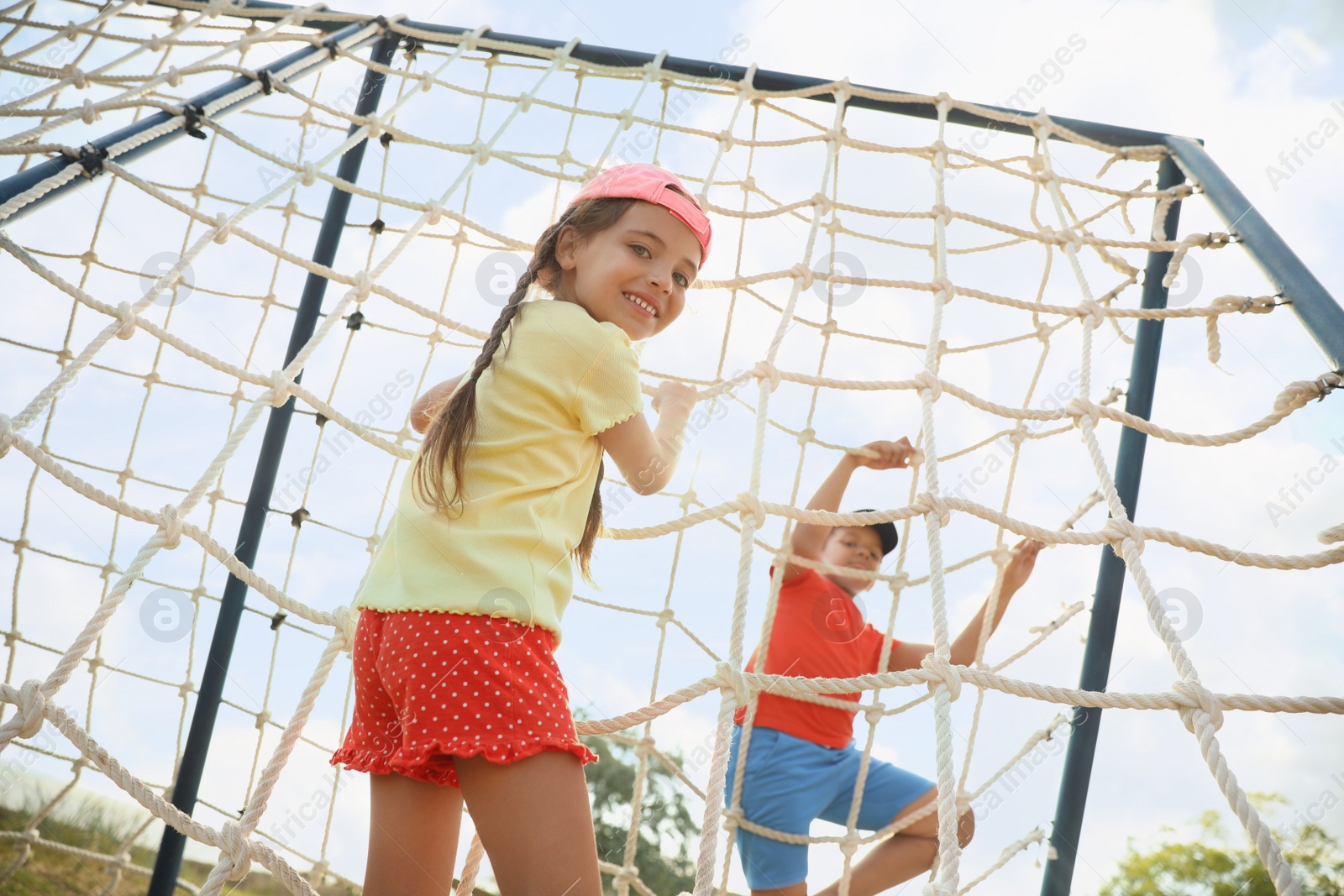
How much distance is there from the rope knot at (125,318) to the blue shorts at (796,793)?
1139 mm

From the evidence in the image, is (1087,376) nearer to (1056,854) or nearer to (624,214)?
(1056,854)

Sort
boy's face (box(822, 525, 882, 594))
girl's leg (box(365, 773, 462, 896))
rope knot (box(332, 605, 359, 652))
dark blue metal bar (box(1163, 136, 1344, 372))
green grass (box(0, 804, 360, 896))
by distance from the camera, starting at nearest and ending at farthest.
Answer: girl's leg (box(365, 773, 462, 896)) → rope knot (box(332, 605, 359, 652)) → dark blue metal bar (box(1163, 136, 1344, 372)) → boy's face (box(822, 525, 882, 594)) → green grass (box(0, 804, 360, 896))

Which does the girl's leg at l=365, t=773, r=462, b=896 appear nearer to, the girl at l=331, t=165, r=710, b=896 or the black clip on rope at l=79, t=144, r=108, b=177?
the girl at l=331, t=165, r=710, b=896

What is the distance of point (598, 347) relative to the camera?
87 cm

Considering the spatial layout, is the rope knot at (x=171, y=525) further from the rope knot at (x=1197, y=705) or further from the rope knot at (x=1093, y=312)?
the rope knot at (x=1093, y=312)

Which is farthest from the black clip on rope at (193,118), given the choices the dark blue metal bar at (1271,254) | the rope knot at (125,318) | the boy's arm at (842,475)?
the dark blue metal bar at (1271,254)

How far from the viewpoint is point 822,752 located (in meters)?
1.72

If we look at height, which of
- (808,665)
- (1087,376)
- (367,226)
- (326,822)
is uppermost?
(367,226)

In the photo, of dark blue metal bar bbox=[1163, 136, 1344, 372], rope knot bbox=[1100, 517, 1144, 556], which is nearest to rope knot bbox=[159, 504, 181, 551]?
rope knot bbox=[1100, 517, 1144, 556]

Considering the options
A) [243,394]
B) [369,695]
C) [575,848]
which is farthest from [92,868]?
[575,848]

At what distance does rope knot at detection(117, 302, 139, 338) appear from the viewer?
1.24m

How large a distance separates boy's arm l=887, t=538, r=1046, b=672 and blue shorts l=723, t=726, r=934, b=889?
0.67 feet

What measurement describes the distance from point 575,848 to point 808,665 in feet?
3.75

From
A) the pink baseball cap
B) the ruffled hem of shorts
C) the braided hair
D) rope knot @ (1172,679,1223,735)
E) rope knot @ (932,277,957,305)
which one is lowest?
the ruffled hem of shorts
